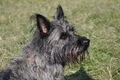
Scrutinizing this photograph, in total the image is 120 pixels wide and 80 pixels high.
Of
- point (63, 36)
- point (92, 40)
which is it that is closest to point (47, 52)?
point (63, 36)

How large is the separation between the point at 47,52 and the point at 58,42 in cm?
31

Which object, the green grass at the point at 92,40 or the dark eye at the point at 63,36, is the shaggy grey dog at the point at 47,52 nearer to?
the dark eye at the point at 63,36

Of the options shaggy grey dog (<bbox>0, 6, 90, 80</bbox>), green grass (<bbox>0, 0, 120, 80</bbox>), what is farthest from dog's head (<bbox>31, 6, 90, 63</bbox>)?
green grass (<bbox>0, 0, 120, 80</bbox>)

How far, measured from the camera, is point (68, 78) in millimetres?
5414

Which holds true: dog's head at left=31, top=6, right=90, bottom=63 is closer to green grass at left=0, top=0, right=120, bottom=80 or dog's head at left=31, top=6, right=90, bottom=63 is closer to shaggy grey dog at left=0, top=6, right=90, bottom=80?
shaggy grey dog at left=0, top=6, right=90, bottom=80

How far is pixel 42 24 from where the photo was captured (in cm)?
387

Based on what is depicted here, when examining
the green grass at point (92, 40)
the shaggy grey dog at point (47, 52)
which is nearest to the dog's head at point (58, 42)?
the shaggy grey dog at point (47, 52)

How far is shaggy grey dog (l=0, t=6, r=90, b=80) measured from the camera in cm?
388

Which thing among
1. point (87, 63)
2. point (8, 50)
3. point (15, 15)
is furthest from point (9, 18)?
point (87, 63)

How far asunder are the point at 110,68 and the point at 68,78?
1.22 m

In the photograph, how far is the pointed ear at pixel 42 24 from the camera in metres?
3.73

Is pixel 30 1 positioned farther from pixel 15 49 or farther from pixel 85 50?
pixel 85 50

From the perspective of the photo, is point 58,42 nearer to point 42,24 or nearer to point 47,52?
point 47,52

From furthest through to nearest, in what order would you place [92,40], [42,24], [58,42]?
1. [92,40]
2. [58,42]
3. [42,24]
